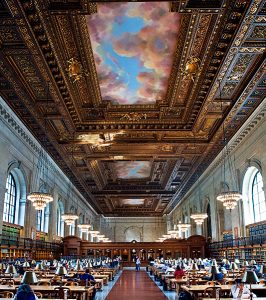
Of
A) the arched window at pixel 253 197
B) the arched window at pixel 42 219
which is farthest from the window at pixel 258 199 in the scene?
the arched window at pixel 42 219

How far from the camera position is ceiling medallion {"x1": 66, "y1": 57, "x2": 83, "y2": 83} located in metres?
10.3

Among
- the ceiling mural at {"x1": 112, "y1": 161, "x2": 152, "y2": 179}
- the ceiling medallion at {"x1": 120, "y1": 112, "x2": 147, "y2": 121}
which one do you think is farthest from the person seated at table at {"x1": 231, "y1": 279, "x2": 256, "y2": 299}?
the ceiling mural at {"x1": 112, "y1": 161, "x2": 152, "y2": 179}

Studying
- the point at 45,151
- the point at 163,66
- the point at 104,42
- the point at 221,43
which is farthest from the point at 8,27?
the point at 45,151

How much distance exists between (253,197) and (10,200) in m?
10.7

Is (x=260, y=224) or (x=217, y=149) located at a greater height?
(x=217, y=149)

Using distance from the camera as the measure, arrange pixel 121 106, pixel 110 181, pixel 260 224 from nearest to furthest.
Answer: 1. pixel 121 106
2. pixel 260 224
3. pixel 110 181

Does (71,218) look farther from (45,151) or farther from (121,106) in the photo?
(121,106)

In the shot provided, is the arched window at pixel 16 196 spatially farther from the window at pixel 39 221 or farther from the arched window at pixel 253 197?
the arched window at pixel 253 197

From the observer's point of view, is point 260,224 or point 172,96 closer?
point 172,96

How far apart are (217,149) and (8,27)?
1211cm

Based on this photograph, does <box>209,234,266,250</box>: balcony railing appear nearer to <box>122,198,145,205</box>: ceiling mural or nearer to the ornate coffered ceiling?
the ornate coffered ceiling

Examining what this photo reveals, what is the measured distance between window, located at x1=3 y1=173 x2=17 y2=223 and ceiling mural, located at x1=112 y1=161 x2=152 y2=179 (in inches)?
270

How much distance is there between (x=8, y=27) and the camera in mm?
8781

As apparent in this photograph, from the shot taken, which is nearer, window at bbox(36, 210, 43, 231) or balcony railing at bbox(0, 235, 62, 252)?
balcony railing at bbox(0, 235, 62, 252)
